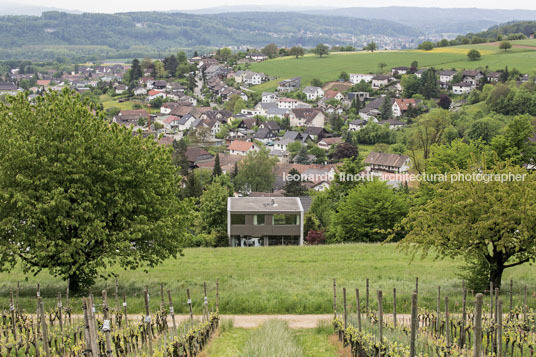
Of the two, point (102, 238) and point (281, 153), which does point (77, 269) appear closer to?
point (102, 238)

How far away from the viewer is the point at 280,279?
23.3 metres

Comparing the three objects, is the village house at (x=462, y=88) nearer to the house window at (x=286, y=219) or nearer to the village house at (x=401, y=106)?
the village house at (x=401, y=106)

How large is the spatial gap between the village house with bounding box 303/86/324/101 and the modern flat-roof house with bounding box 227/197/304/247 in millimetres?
133447

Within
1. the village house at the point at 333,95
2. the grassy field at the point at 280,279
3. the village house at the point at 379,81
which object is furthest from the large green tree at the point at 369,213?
the village house at the point at 379,81

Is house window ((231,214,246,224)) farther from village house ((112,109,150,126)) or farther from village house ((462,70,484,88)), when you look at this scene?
village house ((462,70,484,88))

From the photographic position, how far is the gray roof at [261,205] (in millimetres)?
43375

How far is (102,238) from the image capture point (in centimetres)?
1802

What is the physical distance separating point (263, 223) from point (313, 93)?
136 meters

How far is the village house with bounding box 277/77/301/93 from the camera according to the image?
184 metres

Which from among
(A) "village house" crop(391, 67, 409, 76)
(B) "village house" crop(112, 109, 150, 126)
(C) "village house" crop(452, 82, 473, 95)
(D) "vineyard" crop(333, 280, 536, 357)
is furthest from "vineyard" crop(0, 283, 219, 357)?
(A) "village house" crop(391, 67, 409, 76)

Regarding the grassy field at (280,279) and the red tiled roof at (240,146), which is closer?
the grassy field at (280,279)

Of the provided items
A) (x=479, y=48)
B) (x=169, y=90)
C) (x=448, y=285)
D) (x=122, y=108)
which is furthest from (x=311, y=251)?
(x=479, y=48)

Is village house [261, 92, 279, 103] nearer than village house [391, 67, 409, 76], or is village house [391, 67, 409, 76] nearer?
village house [261, 92, 279, 103]

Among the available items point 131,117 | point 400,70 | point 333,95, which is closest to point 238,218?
point 131,117
